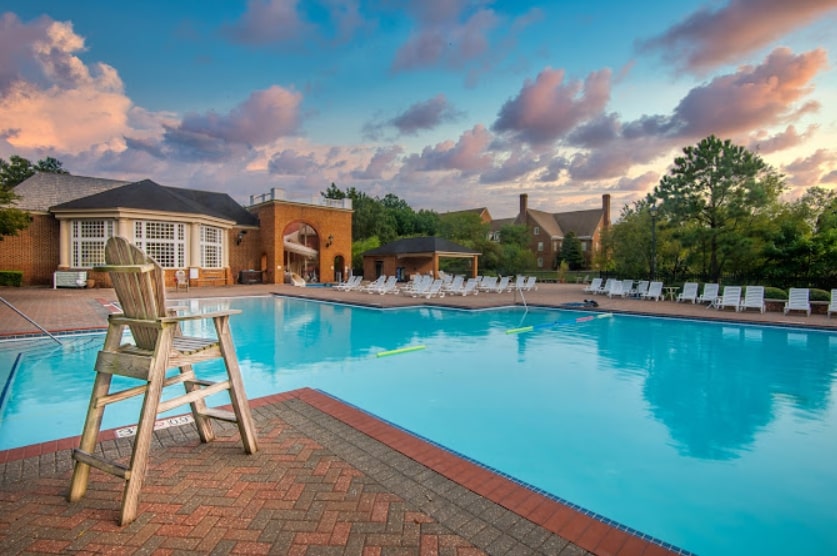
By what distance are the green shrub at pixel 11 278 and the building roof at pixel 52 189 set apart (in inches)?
130

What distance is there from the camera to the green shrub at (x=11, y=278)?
18.3m

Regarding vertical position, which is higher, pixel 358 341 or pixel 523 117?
pixel 523 117

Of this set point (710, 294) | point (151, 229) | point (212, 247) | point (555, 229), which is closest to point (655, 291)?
point (710, 294)

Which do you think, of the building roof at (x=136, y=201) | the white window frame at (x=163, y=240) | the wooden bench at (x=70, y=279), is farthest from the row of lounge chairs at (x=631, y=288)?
the wooden bench at (x=70, y=279)

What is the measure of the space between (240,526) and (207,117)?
822 inches

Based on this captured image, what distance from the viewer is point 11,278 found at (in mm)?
18438

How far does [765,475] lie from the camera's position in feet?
12.1

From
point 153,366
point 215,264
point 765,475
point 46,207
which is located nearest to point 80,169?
point 46,207

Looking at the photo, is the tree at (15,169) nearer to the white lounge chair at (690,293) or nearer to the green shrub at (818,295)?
the white lounge chair at (690,293)

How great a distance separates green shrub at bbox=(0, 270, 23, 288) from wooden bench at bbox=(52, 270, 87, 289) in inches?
71.1

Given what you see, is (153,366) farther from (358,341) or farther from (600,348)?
(600,348)

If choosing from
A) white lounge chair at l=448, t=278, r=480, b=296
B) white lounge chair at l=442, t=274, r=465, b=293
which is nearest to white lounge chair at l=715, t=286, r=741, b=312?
white lounge chair at l=448, t=278, r=480, b=296

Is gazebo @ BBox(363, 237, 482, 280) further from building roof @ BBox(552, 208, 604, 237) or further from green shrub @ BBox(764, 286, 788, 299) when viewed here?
building roof @ BBox(552, 208, 604, 237)

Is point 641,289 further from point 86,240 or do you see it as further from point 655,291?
point 86,240
